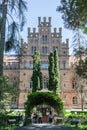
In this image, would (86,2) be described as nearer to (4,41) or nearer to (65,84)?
(4,41)

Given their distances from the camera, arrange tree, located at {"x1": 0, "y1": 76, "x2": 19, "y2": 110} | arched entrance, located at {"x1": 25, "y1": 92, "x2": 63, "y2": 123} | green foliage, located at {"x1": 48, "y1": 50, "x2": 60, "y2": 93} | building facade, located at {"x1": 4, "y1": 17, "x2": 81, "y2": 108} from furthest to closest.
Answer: building facade, located at {"x1": 4, "y1": 17, "x2": 81, "y2": 108} < green foliage, located at {"x1": 48, "y1": 50, "x2": 60, "y2": 93} < arched entrance, located at {"x1": 25, "y1": 92, "x2": 63, "y2": 123} < tree, located at {"x1": 0, "y1": 76, "x2": 19, "y2": 110}

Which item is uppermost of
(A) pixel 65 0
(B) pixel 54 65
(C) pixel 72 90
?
(A) pixel 65 0

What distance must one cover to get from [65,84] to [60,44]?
7.33 metres

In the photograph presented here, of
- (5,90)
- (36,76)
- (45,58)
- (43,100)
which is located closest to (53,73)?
(36,76)

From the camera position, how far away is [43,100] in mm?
23875

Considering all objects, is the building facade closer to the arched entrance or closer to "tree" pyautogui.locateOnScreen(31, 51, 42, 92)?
"tree" pyautogui.locateOnScreen(31, 51, 42, 92)

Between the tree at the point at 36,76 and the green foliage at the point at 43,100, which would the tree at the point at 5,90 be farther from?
the tree at the point at 36,76

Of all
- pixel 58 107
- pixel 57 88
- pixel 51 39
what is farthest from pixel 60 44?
pixel 58 107

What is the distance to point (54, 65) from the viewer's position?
48.0 m

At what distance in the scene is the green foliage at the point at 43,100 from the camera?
23169 mm

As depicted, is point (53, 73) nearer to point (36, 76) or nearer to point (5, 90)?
point (36, 76)

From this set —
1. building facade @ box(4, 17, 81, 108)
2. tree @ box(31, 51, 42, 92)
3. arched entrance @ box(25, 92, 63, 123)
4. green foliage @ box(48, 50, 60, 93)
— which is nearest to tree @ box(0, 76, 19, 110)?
arched entrance @ box(25, 92, 63, 123)

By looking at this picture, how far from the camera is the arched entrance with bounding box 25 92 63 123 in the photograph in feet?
75.8

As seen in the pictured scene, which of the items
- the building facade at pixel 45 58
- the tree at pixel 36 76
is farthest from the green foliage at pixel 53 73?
the building facade at pixel 45 58
